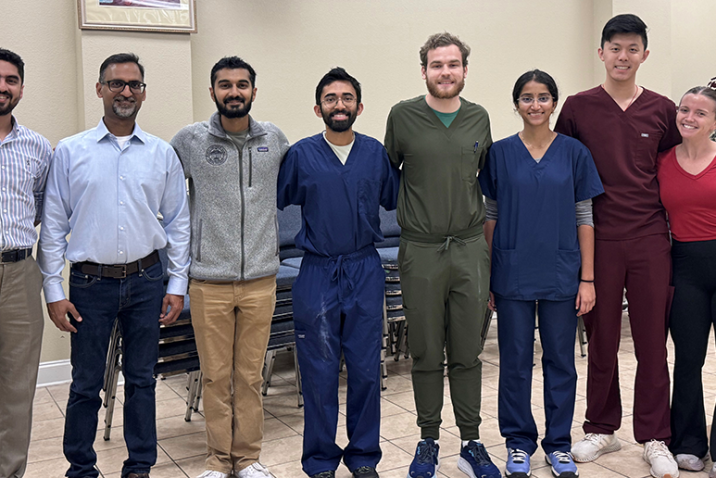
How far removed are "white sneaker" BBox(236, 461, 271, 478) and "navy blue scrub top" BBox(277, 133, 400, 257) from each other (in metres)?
0.87

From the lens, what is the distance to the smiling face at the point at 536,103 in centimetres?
260

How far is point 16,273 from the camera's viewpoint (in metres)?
2.29

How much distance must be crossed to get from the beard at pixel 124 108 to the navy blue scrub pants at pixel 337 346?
82cm

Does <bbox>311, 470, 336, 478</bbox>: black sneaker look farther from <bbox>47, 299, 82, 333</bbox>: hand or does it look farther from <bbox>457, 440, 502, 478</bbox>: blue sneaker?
<bbox>47, 299, 82, 333</bbox>: hand

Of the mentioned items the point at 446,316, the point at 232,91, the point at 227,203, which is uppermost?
the point at 232,91

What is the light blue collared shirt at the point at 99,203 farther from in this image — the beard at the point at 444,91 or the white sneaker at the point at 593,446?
the white sneaker at the point at 593,446

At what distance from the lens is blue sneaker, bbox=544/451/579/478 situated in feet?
8.54

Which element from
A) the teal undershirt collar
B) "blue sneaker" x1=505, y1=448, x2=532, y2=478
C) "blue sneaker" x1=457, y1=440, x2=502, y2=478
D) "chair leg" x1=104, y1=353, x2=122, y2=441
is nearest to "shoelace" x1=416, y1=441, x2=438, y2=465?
"blue sneaker" x1=457, y1=440, x2=502, y2=478

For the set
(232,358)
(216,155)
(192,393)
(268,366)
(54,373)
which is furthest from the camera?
(54,373)

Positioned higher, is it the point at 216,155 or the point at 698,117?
the point at 698,117

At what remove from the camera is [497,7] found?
5199 millimetres

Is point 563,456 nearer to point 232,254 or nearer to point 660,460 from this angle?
point 660,460

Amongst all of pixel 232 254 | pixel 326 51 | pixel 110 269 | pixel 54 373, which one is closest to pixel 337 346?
pixel 232 254

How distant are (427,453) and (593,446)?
730 millimetres
